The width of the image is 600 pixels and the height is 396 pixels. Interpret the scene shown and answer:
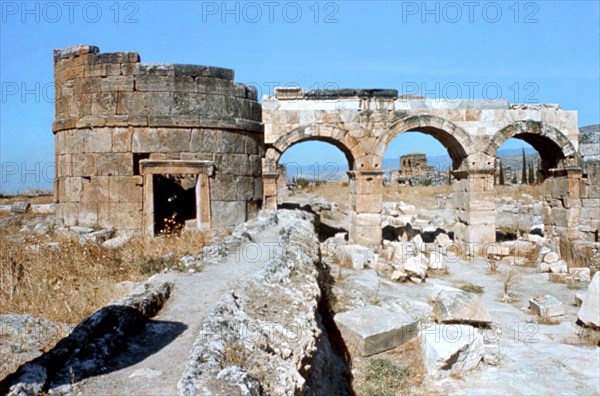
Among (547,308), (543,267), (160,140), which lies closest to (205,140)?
(160,140)

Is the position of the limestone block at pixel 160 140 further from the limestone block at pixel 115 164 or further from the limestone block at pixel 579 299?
the limestone block at pixel 579 299

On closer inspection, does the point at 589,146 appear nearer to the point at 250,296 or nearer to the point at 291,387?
the point at 250,296

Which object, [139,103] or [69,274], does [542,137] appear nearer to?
[139,103]

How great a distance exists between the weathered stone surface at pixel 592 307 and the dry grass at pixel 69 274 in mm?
5682

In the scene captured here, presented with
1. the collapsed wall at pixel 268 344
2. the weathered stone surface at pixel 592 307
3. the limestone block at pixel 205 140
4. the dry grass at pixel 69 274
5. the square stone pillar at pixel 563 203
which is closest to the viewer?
the collapsed wall at pixel 268 344

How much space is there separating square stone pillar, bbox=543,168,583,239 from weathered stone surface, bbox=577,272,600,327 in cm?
649

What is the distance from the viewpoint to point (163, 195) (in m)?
12.2

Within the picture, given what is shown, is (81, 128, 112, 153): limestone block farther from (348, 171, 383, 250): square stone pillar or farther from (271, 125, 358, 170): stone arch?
(348, 171, 383, 250): square stone pillar

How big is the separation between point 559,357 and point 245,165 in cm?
679

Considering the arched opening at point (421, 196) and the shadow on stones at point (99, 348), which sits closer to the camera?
the shadow on stones at point (99, 348)

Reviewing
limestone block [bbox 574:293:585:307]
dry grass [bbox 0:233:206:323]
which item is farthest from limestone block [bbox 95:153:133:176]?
limestone block [bbox 574:293:585:307]

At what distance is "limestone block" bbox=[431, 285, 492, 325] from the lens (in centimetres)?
648

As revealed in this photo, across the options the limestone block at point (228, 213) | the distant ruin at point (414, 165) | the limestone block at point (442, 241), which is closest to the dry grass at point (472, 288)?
the limestone block at point (442, 241)

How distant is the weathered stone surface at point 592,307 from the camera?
264 inches
